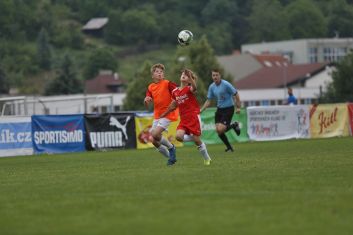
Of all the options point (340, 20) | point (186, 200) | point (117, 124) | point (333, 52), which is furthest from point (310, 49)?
point (186, 200)

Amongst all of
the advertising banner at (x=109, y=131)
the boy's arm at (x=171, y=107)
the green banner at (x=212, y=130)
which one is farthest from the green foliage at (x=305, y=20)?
the boy's arm at (x=171, y=107)

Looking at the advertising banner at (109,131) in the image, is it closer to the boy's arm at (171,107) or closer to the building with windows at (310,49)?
the boy's arm at (171,107)

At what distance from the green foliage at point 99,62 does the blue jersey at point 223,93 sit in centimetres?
13752

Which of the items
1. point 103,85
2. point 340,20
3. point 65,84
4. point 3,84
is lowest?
point 65,84

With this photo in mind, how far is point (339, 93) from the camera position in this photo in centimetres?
6681

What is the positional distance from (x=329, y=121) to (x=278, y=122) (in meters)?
2.08

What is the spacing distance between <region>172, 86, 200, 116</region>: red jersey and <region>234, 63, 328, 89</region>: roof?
292ft

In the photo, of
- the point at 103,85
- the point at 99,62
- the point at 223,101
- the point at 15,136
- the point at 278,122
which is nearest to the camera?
the point at 223,101

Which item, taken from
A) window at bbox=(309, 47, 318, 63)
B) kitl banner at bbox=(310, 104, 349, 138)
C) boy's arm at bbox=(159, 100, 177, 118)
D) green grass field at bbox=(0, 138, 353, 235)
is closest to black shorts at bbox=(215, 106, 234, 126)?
boy's arm at bbox=(159, 100, 177, 118)

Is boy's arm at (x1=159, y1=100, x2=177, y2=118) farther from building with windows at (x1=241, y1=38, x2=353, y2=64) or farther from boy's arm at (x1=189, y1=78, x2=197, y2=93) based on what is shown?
building with windows at (x1=241, y1=38, x2=353, y2=64)

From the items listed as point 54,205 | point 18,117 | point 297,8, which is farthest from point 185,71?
point 297,8

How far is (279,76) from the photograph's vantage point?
117 meters

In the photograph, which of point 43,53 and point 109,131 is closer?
point 109,131

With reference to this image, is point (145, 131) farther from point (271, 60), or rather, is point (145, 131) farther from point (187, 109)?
point (271, 60)
